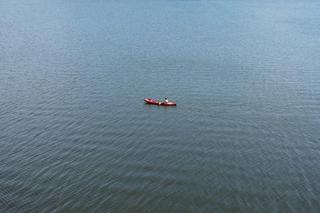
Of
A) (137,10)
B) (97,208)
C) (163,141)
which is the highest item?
(137,10)

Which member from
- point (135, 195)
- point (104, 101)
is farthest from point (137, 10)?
point (135, 195)

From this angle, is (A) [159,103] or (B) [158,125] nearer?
(B) [158,125]

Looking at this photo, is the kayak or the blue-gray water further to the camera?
the kayak

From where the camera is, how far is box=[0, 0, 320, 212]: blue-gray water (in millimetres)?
40375

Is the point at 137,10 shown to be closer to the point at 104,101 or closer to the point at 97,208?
the point at 104,101

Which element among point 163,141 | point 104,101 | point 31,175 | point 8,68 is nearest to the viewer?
point 31,175

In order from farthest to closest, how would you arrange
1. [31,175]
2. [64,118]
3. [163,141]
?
[64,118], [163,141], [31,175]

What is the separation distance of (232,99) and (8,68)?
49.0m

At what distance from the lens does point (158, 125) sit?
5753 centimetres

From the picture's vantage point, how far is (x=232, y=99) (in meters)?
67.1

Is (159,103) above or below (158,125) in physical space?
above

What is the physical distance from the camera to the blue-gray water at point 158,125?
40.4 meters

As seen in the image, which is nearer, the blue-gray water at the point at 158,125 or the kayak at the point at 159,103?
the blue-gray water at the point at 158,125

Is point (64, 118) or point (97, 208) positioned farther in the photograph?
point (64, 118)
